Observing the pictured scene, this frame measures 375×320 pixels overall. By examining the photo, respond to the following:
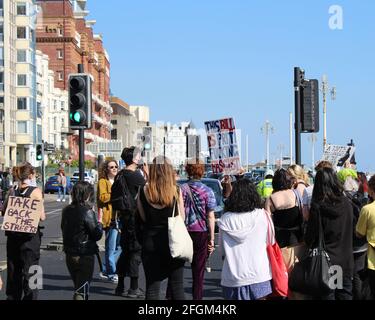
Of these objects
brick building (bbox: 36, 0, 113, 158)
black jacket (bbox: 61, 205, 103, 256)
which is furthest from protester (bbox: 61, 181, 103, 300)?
brick building (bbox: 36, 0, 113, 158)

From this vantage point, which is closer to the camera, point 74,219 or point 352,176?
point 74,219

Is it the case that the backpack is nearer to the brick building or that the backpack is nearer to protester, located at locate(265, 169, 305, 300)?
protester, located at locate(265, 169, 305, 300)

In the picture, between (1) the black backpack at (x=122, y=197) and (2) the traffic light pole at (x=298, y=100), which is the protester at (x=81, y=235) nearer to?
(1) the black backpack at (x=122, y=197)

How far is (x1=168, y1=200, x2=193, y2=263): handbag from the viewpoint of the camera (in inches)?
301

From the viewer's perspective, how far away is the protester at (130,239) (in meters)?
10.9

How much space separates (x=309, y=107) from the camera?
1541 cm

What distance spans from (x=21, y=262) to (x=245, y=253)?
3.39 metres

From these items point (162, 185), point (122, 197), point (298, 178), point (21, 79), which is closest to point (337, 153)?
point (298, 178)

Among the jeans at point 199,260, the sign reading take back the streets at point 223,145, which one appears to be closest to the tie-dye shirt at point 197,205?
the jeans at point 199,260

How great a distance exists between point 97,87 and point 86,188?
119124mm

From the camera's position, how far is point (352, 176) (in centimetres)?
966
